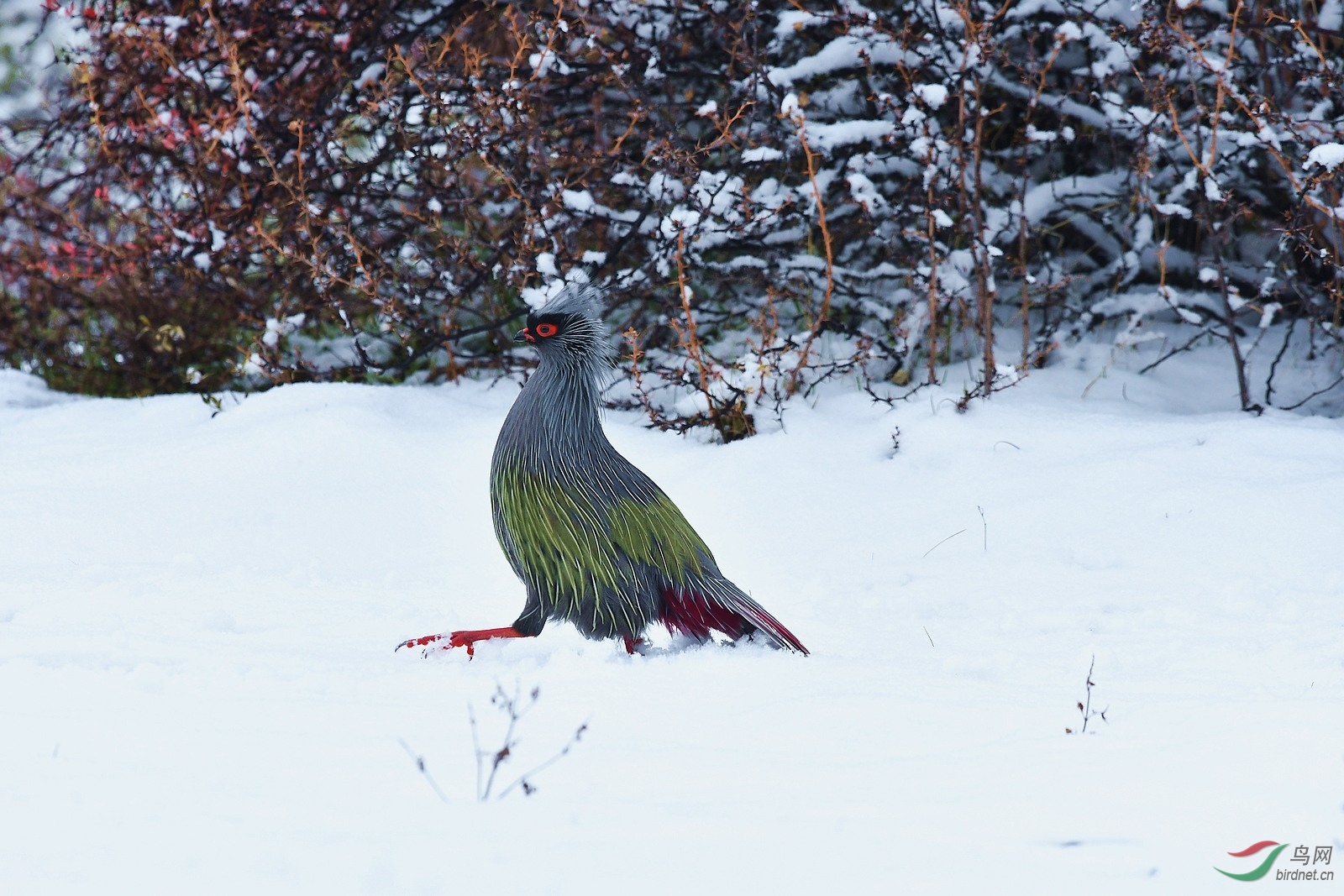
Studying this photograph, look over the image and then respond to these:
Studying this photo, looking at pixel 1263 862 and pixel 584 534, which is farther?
pixel 584 534

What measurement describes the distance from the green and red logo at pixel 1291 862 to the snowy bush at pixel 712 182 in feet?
9.79

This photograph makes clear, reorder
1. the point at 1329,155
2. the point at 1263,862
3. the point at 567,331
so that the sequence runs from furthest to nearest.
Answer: the point at 1329,155 < the point at 567,331 < the point at 1263,862

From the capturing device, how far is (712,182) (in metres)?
4.77

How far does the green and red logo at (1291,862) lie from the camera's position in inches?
76.3

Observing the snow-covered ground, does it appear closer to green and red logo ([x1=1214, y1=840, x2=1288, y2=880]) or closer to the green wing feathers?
green and red logo ([x1=1214, y1=840, x2=1288, y2=880])

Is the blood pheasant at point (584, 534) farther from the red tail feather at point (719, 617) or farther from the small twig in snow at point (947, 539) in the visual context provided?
the small twig in snow at point (947, 539)

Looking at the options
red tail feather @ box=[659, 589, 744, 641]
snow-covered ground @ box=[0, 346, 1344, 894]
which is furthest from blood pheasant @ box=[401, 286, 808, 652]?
snow-covered ground @ box=[0, 346, 1344, 894]

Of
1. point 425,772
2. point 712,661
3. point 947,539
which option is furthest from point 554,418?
point 947,539

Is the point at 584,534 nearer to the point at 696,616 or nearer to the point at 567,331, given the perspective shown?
the point at 696,616

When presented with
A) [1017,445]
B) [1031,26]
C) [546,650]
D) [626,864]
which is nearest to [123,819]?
[626,864]

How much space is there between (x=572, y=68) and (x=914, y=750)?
4.11 m

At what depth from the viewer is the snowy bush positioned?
16.4 feet

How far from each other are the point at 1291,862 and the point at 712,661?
143 cm

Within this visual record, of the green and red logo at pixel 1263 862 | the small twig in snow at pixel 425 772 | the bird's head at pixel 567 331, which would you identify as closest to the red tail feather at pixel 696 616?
the bird's head at pixel 567 331
